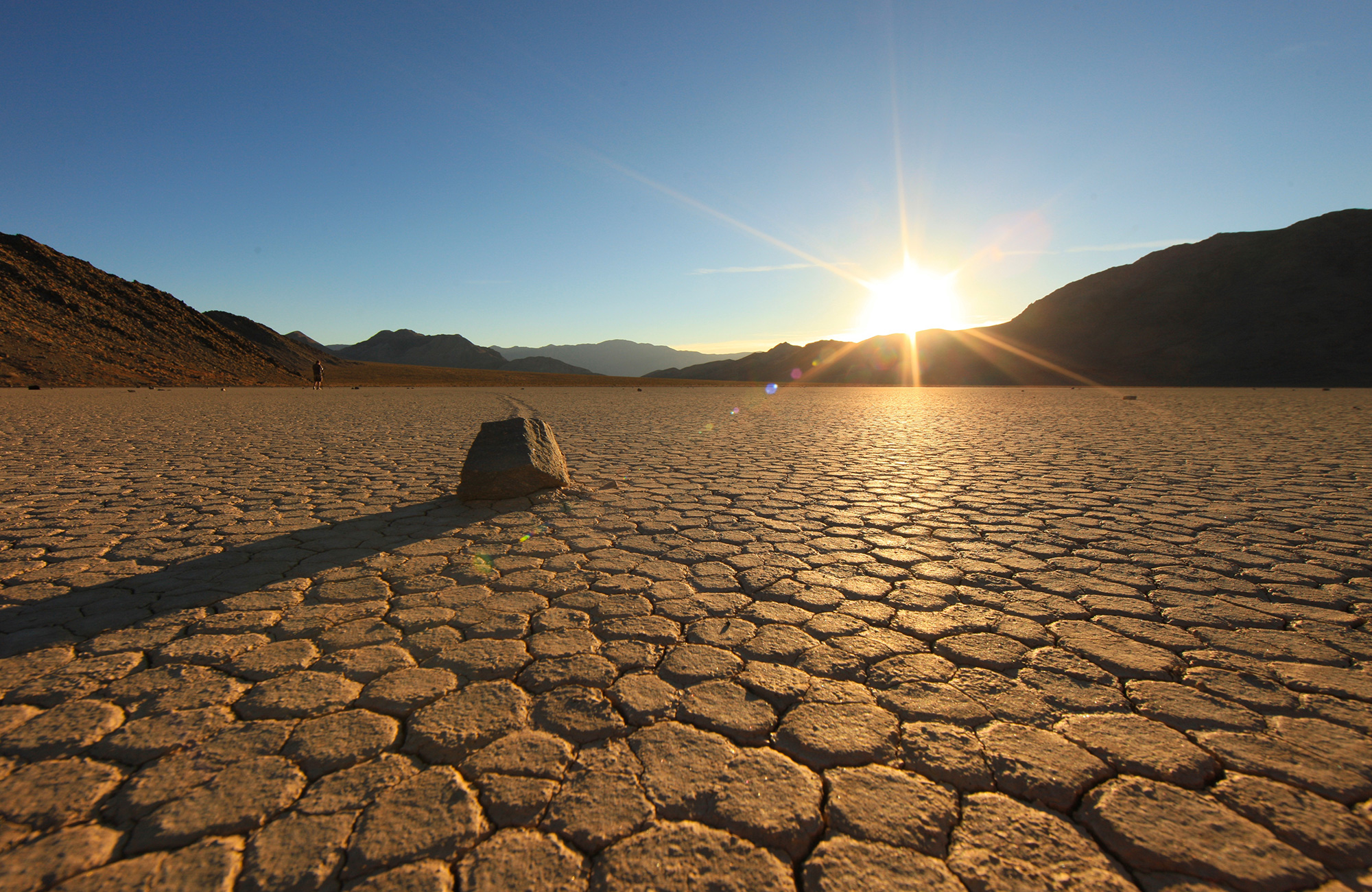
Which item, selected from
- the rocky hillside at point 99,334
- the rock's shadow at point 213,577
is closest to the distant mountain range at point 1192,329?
the rock's shadow at point 213,577

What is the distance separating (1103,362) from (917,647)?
56.5 m

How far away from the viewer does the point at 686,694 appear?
1.78 m

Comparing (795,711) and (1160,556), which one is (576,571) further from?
(1160,556)

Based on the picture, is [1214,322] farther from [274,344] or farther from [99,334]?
[274,344]

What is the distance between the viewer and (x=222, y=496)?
445 cm

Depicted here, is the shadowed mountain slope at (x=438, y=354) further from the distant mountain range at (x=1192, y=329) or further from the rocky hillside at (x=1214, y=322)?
the rocky hillside at (x=1214, y=322)

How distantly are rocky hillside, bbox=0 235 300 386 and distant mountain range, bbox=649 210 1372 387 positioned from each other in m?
42.0

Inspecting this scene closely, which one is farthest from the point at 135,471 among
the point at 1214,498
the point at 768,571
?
the point at 1214,498

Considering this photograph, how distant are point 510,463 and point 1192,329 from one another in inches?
2348

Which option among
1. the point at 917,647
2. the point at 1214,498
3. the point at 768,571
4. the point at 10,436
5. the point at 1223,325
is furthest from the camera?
the point at 1223,325

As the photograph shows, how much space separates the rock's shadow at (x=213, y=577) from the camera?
223cm

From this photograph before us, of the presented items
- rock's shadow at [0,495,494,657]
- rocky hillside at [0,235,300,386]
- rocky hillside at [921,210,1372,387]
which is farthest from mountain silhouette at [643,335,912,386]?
rock's shadow at [0,495,494,657]

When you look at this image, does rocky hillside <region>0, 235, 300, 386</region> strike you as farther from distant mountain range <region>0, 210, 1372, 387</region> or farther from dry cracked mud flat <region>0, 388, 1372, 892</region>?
dry cracked mud flat <region>0, 388, 1372, 892</region>

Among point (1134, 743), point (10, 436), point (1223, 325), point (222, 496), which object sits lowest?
point (1134, 743)
